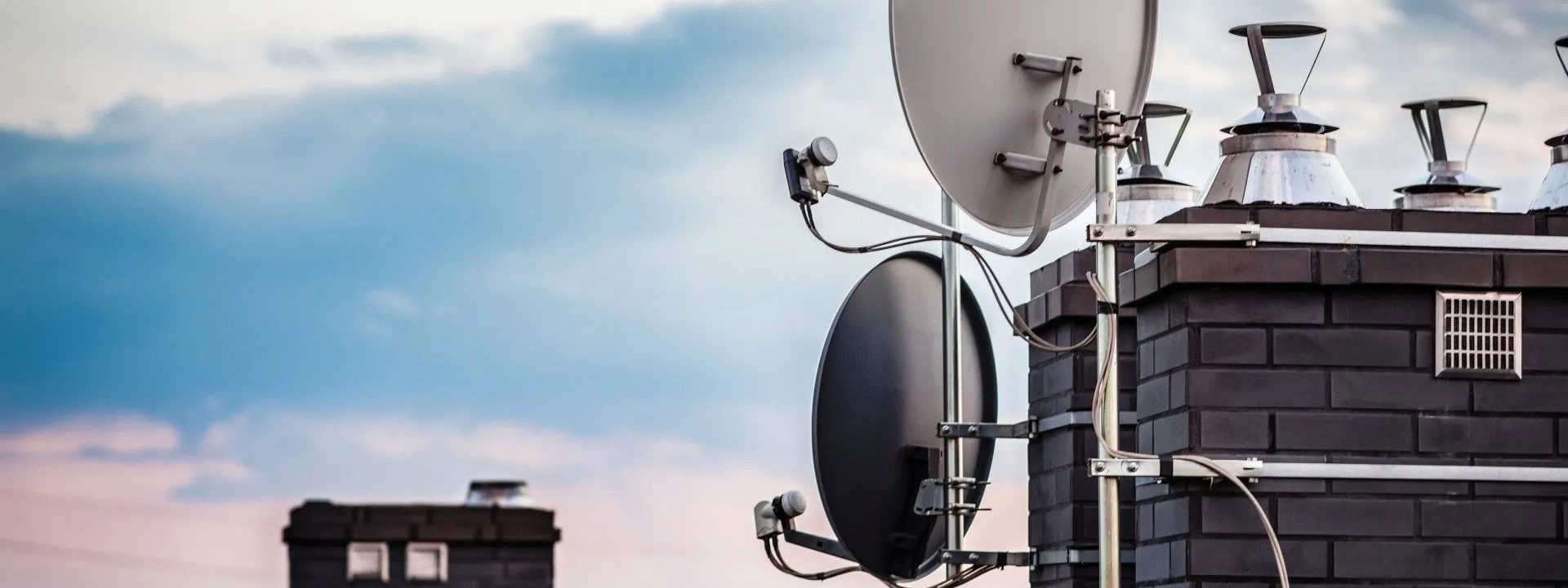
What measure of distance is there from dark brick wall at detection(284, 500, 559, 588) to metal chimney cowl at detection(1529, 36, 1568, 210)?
517 inches

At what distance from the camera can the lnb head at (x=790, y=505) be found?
7.60 m

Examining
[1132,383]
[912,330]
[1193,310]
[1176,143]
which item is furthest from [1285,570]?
[1176,143]

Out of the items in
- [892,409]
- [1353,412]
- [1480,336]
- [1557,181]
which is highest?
[1557,181]

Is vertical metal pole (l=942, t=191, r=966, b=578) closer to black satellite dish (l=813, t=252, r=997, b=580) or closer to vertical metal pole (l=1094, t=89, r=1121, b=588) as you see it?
black satellite dish (l=813, t=252, r=997, b=580)

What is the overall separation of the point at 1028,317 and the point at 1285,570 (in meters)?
2.39

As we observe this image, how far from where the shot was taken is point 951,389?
7559 mm

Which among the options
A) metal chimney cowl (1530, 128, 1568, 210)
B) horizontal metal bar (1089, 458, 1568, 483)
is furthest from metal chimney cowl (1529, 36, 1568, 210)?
horizontal metal bar (1089, 458, 1568, 483)

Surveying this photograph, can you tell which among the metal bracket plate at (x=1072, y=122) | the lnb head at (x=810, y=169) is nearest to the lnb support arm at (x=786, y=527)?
the lnb head at (x=810, y=169)

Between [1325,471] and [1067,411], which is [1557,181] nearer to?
[1325,471]

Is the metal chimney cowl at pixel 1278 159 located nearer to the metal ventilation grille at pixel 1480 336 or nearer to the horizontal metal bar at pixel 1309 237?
the horizontal metal bar at pixel 1309 237

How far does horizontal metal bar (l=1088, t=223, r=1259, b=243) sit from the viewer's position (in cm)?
575

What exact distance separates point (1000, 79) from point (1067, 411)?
4.87 ft

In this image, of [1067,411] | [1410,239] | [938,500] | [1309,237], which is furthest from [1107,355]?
[938,500]

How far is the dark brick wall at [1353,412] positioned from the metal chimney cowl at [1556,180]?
0.68 metres
